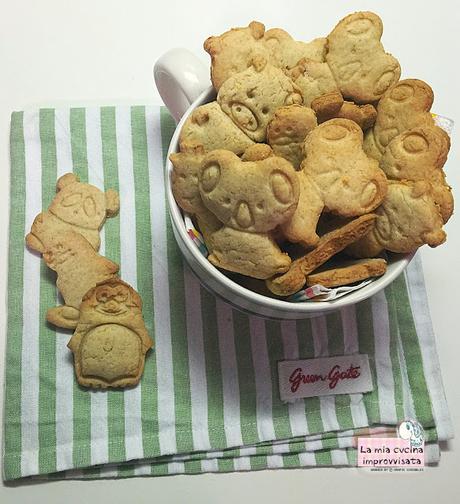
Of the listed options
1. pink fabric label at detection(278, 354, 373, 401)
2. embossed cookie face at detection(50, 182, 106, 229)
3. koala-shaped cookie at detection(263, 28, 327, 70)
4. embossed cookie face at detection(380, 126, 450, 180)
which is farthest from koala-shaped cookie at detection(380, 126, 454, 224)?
embossed cookie face at detection(50, 182, 106, 229)

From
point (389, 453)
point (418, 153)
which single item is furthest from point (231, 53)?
point (389, 453)

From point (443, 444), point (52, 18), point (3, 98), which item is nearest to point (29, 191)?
point (3, 98)

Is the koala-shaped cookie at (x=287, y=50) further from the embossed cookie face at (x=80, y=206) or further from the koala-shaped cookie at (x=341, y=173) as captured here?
the embossed cookie face at (x=80, y=206)

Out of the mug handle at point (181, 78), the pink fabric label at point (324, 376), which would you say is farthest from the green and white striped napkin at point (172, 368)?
the mug handle at point (181, 78)

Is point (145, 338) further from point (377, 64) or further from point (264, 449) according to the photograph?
point (377, 64)

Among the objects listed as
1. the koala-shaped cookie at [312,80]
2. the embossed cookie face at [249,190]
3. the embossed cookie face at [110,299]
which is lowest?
the embossed cookie face at [110,299]
